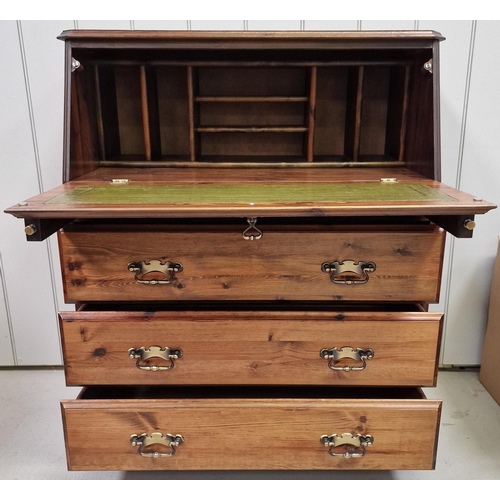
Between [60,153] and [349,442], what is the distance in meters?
1.32

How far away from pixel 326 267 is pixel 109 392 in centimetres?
68

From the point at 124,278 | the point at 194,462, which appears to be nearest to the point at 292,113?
the point at 124,278

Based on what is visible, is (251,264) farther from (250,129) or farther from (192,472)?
(192,472)

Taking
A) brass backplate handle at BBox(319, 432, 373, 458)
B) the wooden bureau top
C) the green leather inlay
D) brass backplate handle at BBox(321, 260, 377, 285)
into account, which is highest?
the wooden bureau top

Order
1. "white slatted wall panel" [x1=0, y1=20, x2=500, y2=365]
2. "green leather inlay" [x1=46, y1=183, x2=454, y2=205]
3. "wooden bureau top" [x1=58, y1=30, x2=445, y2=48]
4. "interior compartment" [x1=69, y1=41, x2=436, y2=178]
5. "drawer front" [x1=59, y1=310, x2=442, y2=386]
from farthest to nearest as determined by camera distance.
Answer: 1. "white slatted wall panel" [x1=0, y1=20, x2=500, y2=365]
2. "interior compartment" [x1=69, y1=41, x2=436, y2=178]
3. "wooden bureau top" [x1=58, y1=30, x2=445, y2=48]
4. "drawer front" [x1=59, y1=310, x2=442, y2=386]
5. "green leather inlay" [x1=46, y1=183, x2=454, y2=205]

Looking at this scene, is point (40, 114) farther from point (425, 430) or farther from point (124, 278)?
point (425, 430)

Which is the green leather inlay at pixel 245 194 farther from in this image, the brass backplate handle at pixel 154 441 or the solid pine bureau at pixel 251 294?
the brass backplate handle at pixel 154 441

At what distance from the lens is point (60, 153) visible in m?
1.58

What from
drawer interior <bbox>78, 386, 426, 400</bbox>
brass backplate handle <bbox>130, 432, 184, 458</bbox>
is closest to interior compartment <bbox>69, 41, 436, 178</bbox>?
drawer interior <bbox>78, 386, 426, 400</bbox>

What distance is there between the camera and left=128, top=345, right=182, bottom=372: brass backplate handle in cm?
104

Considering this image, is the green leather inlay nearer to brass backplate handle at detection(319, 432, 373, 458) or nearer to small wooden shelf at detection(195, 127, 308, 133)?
small wooden shelf at detection(195, 127, 308, 133)

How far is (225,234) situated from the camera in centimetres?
98

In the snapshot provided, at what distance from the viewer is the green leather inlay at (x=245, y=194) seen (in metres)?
0.91

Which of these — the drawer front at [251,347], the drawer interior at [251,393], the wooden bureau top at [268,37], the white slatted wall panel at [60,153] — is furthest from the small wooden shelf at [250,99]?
the drawer interior at [251,393]
